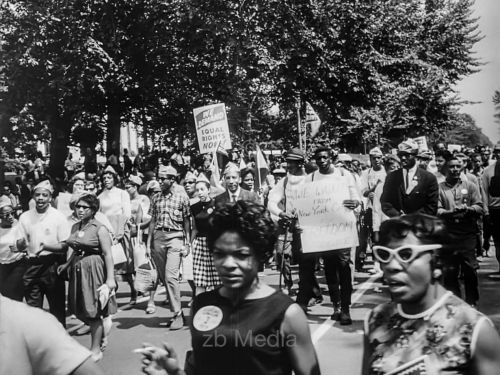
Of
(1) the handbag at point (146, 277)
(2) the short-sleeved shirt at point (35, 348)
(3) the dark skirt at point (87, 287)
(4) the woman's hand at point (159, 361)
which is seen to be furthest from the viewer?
(1) the handbag at point (146, 277)

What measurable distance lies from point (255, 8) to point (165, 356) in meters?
16.3

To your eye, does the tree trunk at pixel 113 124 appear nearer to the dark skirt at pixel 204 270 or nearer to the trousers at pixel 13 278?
the trousers at pixel 13 278

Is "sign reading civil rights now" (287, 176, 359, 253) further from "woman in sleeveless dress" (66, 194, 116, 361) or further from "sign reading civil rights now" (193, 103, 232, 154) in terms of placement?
"sign reading civil rights now" (193, 103, 232, 154)

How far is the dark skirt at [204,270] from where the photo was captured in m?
6.43

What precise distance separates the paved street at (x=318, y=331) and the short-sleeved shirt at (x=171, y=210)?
1165 millimetres

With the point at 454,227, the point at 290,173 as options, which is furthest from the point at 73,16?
the point at 454,227

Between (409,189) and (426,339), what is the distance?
177 inches

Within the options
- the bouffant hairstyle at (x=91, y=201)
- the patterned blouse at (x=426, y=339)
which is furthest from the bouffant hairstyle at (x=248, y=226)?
the bouffant hairstyle at (x=91, y=201)

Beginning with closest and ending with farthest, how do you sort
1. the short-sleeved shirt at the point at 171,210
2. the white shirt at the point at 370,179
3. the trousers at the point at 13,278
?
the trousers at the point at 13,278 < the short-sleeved shirt at the point at 171,210 < the white shirt at the point at 370,179

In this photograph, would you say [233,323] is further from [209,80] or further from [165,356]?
[209,80]

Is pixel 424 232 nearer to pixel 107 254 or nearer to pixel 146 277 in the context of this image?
pixel 107 254

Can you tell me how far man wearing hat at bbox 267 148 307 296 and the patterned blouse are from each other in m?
4.95

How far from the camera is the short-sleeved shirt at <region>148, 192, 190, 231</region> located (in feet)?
25.8

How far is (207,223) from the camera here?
307cm
